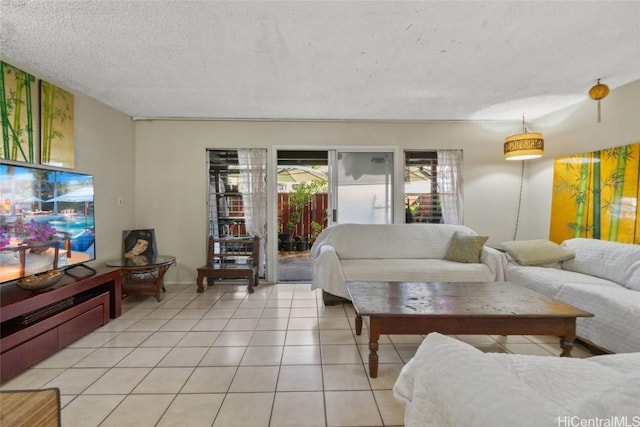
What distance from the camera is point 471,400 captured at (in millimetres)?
662

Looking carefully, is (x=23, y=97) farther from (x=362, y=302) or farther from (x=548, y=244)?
(x=548, y=244)

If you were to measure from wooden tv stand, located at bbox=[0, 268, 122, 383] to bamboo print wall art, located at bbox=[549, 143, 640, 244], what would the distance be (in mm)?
5079

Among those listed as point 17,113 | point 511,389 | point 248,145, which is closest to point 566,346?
point 511,389

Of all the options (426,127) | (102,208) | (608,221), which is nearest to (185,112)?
(102,208)

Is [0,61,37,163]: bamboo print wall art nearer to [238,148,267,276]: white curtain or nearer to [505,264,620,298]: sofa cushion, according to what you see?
[238,148,267,276]: white curtain

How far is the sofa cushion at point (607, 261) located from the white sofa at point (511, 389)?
1.97 metres

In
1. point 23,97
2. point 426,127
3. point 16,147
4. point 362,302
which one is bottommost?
point 362,302

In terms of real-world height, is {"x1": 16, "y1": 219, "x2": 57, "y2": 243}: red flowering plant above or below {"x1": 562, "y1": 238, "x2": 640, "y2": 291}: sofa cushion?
above

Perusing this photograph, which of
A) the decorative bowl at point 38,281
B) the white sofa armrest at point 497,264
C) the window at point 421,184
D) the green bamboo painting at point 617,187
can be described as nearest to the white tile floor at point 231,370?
the decorative bowl at point 38,281

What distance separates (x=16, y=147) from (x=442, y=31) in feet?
11.3

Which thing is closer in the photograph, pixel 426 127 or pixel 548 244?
pixel 548 244

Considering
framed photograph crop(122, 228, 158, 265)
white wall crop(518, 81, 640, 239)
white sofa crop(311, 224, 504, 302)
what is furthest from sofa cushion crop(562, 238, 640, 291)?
framed photograph crop(122, 228, 158, 265)

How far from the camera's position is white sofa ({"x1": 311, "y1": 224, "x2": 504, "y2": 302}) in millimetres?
3071

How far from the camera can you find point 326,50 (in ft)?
7.44
